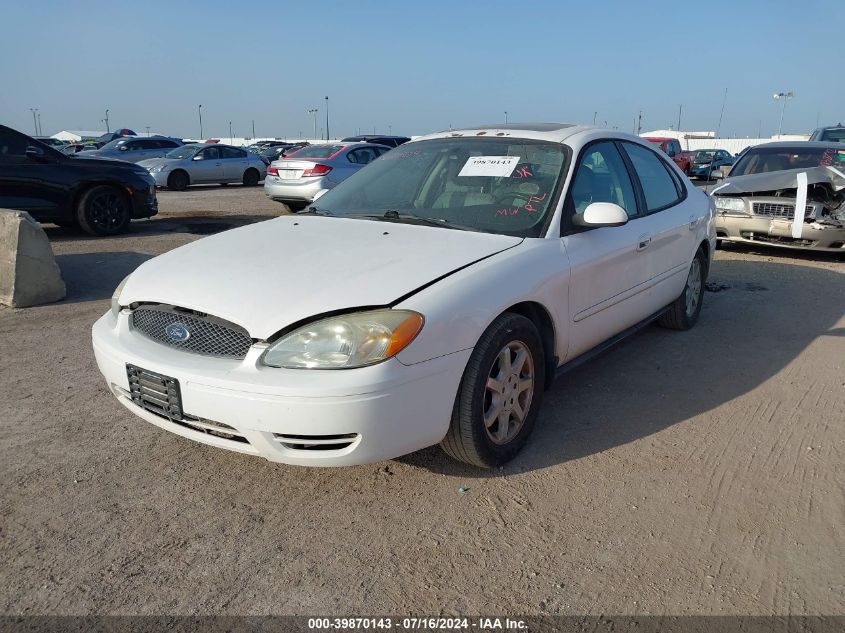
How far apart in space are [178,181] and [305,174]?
→ 7.21 metres

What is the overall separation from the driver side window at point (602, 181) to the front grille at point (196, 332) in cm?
193

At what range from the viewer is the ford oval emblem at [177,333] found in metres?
2.85

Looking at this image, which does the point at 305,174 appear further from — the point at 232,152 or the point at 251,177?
the point at 251,177

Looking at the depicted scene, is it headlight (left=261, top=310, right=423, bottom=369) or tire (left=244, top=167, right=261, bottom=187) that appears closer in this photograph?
headlight (left=261, top=310, right=423, bottom=369)

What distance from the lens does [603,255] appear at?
3.76 meters

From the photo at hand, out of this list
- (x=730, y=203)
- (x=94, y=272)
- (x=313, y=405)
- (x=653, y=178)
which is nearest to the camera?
(x=313, y=405)

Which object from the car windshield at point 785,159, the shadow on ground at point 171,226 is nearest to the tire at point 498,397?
the shadow on ground at point 171,226

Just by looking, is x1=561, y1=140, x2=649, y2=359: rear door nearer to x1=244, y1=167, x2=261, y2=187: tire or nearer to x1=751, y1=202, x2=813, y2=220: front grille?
x1=751, y1=202, x2=813, y2=220: front grille

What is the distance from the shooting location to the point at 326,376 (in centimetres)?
256

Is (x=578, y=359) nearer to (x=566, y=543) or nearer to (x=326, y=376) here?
(x=566, y=543)

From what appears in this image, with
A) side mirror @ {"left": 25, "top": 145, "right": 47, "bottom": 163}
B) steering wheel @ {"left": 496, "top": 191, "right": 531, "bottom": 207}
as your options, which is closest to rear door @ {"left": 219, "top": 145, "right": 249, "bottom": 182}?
side mirror @ {"left": 25, "top": 145, "right": 47, "bottom": 163}

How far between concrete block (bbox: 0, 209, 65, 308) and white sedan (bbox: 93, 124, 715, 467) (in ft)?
10.3

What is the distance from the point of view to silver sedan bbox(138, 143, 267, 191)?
18.9 m

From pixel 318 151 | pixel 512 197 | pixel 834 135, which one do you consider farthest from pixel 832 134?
pixel 512 197
